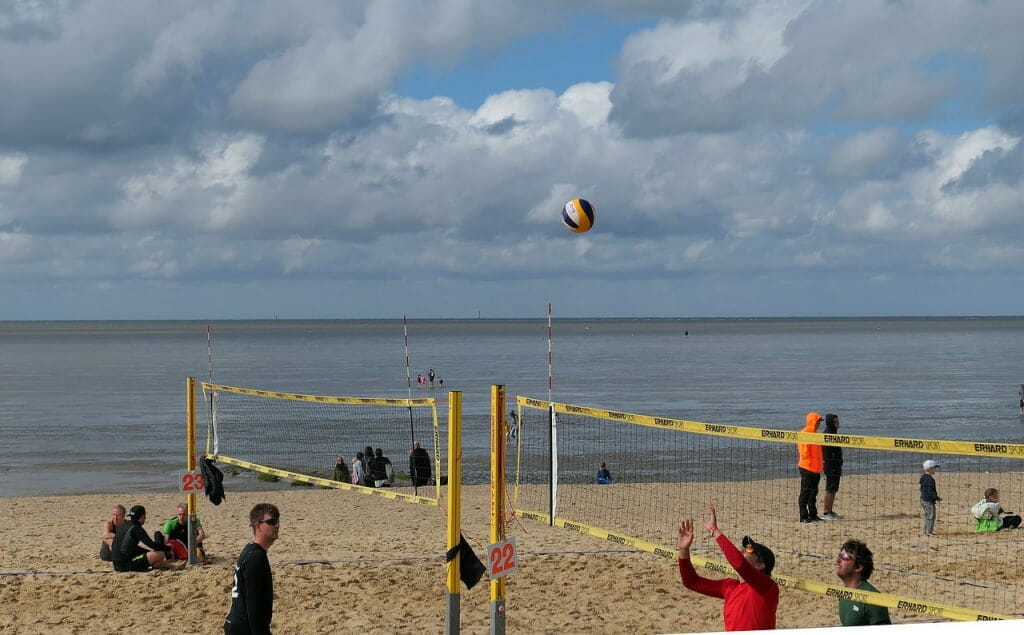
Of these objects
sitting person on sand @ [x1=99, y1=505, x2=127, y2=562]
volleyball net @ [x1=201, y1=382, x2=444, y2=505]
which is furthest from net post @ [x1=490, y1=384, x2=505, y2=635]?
volleyball net @ [x1=201, y1=382, x2=444, y2=505]

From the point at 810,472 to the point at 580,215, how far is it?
166 inches

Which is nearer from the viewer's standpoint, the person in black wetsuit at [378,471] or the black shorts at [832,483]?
the black shorts at [832,483]

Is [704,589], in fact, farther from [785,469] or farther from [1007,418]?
[1007,418]

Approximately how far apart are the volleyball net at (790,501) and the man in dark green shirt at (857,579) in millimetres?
66

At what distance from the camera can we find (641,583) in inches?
395

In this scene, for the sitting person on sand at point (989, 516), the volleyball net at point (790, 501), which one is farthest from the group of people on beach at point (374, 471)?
the sitting person on sand at point (989, 516)

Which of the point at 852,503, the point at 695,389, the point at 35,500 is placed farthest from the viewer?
the point at 695,389

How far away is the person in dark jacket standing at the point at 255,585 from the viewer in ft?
18.0

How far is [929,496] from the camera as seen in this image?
40.4 ft

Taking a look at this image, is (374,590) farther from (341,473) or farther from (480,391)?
(480,391)

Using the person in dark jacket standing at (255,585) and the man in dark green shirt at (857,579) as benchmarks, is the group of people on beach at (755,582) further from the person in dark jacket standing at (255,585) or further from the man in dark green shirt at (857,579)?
the person in dark jacket standing at (255,585)

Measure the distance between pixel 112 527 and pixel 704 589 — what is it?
7838mm

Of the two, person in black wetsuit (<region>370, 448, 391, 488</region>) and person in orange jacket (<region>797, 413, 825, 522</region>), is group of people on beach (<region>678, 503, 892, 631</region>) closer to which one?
person in orange jacket (<region>797, 413, 825, 522</region>)

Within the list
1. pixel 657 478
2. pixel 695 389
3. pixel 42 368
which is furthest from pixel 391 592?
pixel 42 368
